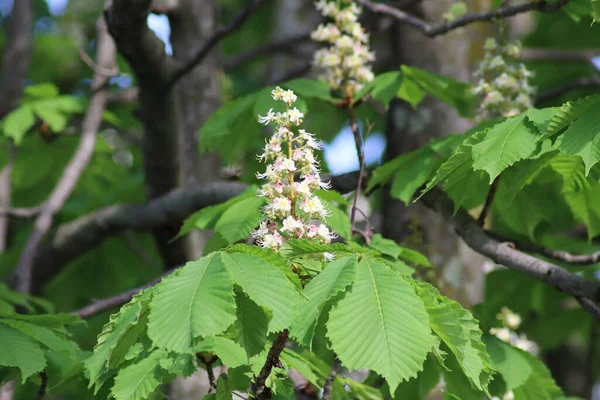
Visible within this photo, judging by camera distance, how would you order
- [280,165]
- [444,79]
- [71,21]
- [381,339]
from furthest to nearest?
[71,21] < [444,79] < [280,165] < [381,339]

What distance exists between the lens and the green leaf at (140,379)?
2.05m

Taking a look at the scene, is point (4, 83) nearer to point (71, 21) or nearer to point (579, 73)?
point (71, 21)

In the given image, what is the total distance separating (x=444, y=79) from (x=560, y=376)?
6.08 meters

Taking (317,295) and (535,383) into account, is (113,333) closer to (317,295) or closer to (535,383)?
(317,295)

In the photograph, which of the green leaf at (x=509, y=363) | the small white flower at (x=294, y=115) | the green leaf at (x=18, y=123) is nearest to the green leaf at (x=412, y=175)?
the green leaf at (x=509, y=363)

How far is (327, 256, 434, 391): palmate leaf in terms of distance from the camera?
66.7 inches

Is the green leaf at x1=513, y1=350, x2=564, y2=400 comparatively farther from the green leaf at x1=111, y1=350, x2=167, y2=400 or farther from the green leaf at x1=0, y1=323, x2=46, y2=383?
the green leaf at x1=0, y1=323, x2=46, y2=383

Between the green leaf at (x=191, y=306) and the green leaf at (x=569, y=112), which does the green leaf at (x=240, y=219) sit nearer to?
the green leaf at (x=191, y=306)

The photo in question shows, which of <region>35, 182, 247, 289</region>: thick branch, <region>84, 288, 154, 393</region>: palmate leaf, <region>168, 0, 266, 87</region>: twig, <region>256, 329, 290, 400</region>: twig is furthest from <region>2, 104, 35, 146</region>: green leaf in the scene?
<region>256, 329, 290, 400</region>: twig

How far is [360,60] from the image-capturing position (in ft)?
11.4

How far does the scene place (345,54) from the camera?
139 inches

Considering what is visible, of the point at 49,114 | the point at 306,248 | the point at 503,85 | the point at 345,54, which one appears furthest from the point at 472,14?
the point at 49,114

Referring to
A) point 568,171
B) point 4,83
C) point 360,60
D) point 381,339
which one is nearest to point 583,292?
point 568,171

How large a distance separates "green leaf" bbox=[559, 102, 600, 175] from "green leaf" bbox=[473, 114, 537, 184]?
0.12m
